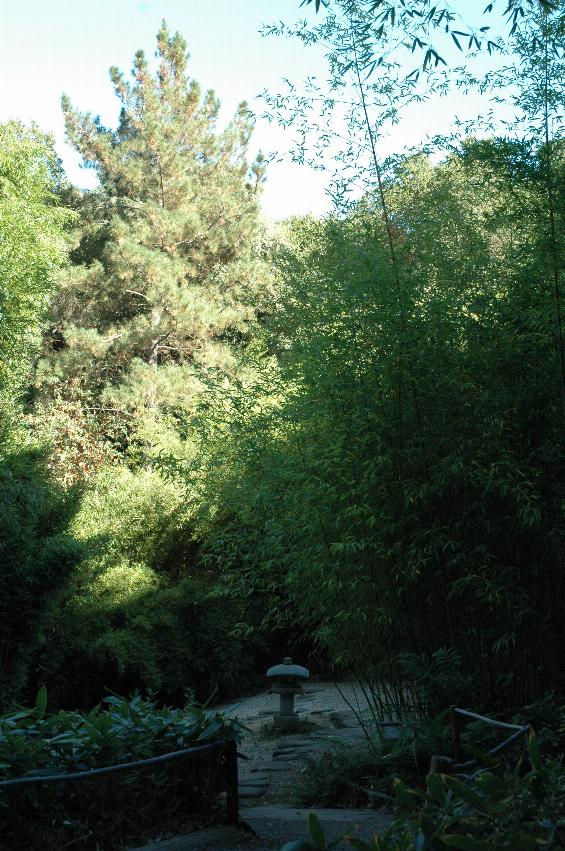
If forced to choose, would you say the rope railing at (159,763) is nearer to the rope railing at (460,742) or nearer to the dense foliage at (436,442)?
the rope railing at (460,742)

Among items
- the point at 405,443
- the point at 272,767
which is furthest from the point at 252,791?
the point at 405,443

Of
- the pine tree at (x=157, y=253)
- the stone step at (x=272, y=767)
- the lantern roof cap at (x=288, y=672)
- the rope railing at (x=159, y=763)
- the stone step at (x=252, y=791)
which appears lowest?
the stone step at (x=252, y=791)

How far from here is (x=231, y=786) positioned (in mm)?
3564

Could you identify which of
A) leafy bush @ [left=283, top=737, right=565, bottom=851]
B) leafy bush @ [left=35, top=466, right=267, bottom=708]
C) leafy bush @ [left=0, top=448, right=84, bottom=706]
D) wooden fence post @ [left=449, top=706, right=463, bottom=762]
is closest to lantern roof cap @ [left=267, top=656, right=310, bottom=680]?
leafy bush @ [left=35, top=466, right=267, bottom=708]

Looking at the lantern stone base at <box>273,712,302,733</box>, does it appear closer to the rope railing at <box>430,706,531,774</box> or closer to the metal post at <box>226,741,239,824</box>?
the rope railing at <box>430,706,531,774</box>

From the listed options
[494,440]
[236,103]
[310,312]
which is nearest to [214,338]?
[236,103]

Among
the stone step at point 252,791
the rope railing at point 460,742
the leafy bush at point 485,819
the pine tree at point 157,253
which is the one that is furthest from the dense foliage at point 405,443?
the pine tree at point 157,253

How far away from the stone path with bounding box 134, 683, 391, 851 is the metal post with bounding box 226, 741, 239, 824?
3.5 inches

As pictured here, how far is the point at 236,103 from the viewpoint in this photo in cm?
1625

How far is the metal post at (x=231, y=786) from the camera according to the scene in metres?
3.52

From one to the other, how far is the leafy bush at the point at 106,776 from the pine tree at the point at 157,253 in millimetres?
10241

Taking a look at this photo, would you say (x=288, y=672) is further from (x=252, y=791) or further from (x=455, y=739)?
(x=455, y=739)

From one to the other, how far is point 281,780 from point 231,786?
152cm

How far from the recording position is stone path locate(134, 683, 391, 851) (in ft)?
10.9
